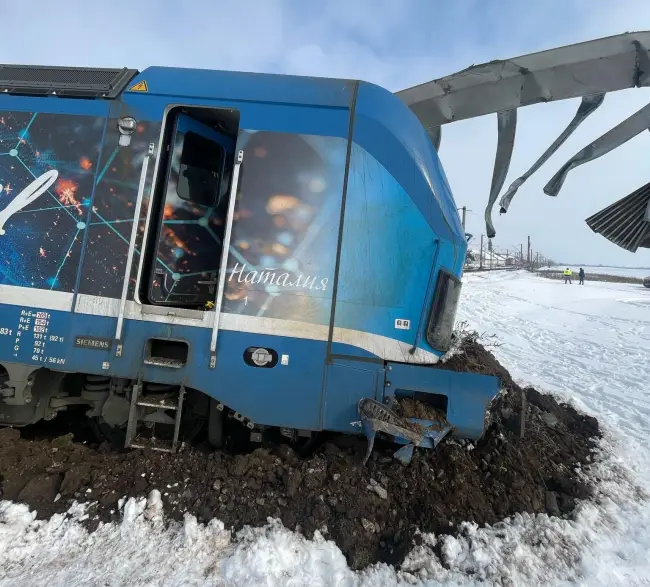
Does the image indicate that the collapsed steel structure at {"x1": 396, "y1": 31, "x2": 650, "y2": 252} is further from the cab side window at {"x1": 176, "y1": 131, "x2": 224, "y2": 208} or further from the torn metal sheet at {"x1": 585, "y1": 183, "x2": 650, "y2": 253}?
the cab side window at {"x1": 176, "y1": 131, "x2": 224, "y2": 208}

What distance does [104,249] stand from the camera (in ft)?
10.7

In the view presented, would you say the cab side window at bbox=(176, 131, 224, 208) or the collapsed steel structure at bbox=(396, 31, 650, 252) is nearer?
the collapsed steel structure at bbox=(396, 31, 650, 252)

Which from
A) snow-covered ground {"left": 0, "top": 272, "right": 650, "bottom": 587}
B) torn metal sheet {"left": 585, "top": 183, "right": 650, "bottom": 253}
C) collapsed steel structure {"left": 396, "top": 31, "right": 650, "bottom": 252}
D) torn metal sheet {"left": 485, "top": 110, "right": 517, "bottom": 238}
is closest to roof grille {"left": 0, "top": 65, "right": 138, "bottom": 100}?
collapsed steel structure {"left": 396, "top": 31, "right": 650, "bottom": 252}

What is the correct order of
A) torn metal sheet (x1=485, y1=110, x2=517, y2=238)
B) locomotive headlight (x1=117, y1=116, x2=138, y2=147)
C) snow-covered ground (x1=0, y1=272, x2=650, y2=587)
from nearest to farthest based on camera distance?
snow-covered ground (x1=0, y1=272, x2=650, y2=587)
locomotive headlight (x1=117, y1=116, x2=138, y2=147)
torn metal sheet (x1=485, y1=110, x2=517, y2=238)

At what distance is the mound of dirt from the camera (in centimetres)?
296

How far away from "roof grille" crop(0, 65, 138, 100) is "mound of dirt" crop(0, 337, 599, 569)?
2.95 metres

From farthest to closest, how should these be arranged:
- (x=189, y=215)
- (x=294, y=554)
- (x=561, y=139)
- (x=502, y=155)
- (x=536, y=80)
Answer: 1. (x=502, y=155)
2. (x=561, y=139)
3. (x=536, y=80)
4. (x=189, y=215)
5. (x=294, y=554)

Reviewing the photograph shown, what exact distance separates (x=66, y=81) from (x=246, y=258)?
7.44ft

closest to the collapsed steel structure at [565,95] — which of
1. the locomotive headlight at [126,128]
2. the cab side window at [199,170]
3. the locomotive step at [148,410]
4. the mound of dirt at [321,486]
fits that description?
the cab side window at [199,170]

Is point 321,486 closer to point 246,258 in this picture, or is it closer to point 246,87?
point 246,258

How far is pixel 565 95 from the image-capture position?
3729 mm

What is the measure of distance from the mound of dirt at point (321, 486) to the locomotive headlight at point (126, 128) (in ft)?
8.47

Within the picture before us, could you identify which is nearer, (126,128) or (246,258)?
(246,258)

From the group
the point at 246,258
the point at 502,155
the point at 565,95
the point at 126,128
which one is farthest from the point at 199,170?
the point at 565,95
